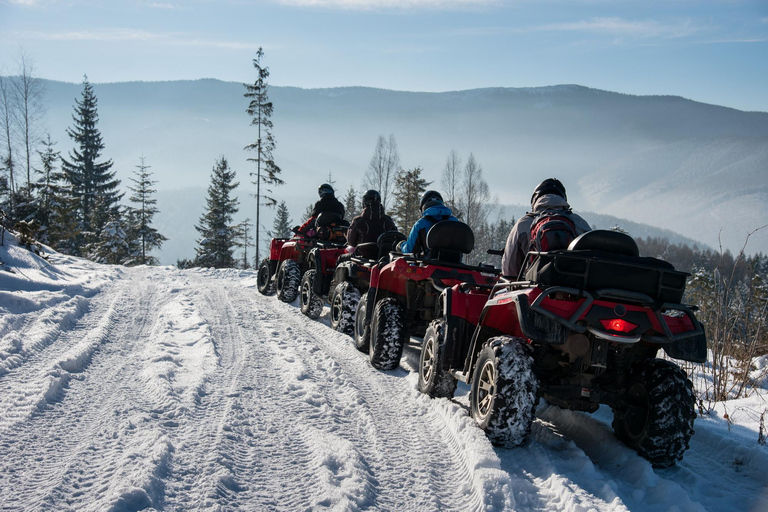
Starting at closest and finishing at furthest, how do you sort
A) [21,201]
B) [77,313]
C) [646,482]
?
1. [646,482]
2. [77,313]
3. [21,201]

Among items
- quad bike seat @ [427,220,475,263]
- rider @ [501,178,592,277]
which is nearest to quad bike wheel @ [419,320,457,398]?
rider @ [501,178,592,277]

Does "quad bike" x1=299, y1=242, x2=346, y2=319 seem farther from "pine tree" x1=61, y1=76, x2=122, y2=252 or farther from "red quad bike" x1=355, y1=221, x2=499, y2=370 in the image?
"pine tree" x1=61, y1=76, x2=122, y2=252

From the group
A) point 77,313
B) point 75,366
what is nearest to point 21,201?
point 77,313

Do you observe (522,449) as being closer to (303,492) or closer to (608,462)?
(608,462)

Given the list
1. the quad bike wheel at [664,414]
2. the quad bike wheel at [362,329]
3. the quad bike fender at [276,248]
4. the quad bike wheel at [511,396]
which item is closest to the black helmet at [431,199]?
the quad bike wheel at [362,329]

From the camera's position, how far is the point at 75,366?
519 centimetres

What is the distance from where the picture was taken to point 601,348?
11.7 feet

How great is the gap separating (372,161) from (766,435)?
4608 centimetres

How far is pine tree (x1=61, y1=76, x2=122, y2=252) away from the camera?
45.3 m

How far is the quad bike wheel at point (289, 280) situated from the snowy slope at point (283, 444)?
14.2 ft

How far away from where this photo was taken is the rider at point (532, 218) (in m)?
4.57

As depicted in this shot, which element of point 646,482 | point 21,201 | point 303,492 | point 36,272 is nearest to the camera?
point 303,492

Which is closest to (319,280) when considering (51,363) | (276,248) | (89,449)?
(276,248)

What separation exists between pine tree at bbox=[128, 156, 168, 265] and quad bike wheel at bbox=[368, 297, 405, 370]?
39623 mm
